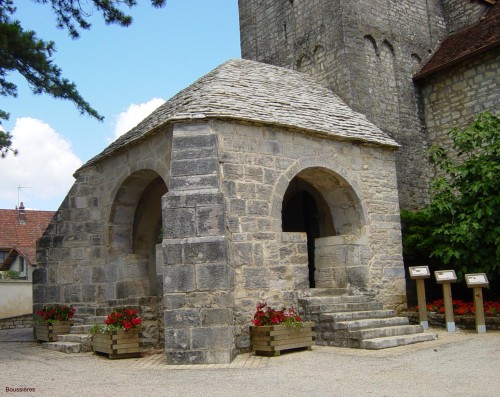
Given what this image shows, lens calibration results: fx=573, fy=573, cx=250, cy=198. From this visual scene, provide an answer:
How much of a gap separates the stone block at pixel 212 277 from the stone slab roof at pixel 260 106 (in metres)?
2.20

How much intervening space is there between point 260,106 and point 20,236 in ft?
72.8

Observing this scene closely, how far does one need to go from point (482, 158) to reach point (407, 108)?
3.32 m

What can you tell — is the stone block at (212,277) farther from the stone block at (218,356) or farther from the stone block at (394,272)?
the stone block at (394,272)

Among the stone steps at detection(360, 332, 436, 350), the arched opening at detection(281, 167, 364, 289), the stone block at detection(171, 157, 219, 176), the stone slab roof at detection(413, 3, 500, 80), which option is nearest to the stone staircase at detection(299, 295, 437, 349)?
the stone steps at detection(360, 332, 436, 350)

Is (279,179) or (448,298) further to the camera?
(448,298)

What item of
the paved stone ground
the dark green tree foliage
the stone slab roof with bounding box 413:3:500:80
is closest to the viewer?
the paved stone ground

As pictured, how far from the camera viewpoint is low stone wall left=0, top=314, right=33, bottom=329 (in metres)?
15.2

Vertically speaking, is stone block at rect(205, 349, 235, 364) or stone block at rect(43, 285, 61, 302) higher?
stone block at rect(43, 285, 61, 302)

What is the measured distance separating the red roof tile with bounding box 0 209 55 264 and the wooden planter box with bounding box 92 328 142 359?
19.4 m

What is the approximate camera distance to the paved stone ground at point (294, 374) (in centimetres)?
527

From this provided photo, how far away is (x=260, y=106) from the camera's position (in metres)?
9.13

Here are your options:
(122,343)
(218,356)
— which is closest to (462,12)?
(218,356)

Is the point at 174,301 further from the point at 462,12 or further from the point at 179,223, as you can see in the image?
the point at 462,12

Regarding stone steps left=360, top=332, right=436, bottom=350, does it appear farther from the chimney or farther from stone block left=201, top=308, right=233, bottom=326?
the chimney
